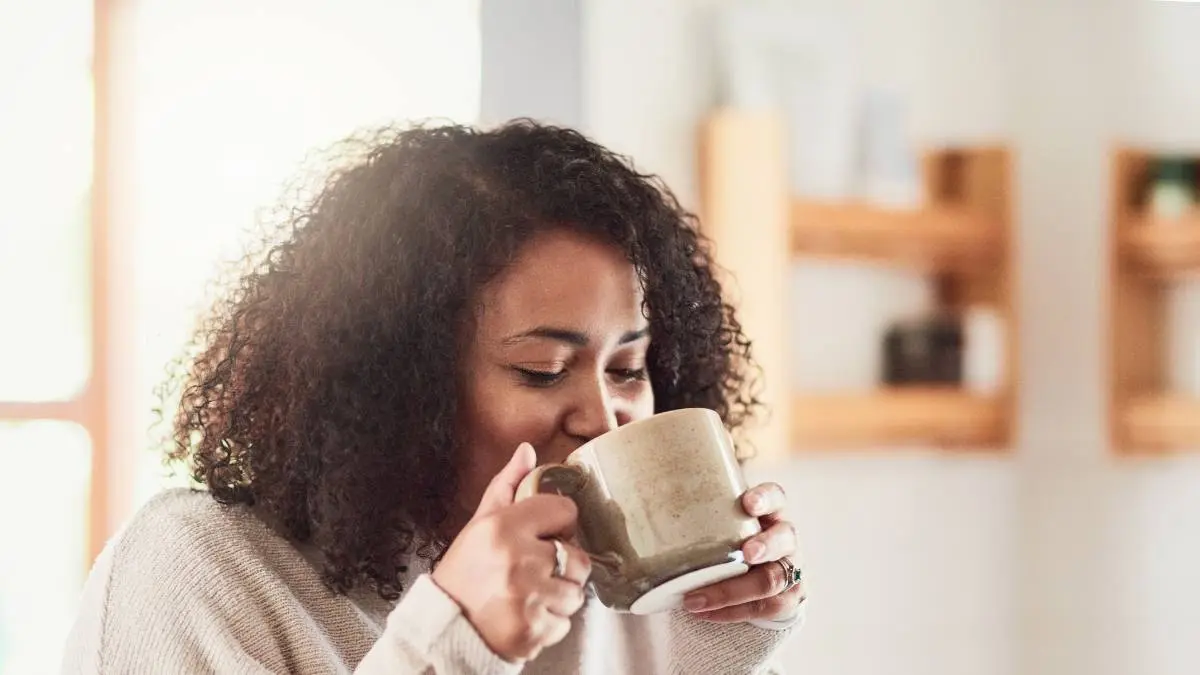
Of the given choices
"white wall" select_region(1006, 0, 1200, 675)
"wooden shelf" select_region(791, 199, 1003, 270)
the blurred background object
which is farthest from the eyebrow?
"white wall" select_region(1006, 0, 1200, 675)

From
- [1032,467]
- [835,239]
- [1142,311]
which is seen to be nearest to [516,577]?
[835,239]

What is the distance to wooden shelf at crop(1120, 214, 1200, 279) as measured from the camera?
2.06 meters

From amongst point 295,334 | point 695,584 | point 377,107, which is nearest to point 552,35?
point 377,107

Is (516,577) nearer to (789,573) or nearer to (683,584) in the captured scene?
(683,584)

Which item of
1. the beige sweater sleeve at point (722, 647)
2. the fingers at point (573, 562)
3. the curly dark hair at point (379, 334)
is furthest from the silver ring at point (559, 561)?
the beige sweater sleeve at point (722, 647)

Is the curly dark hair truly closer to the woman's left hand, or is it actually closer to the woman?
the woman

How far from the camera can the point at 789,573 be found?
88 cm

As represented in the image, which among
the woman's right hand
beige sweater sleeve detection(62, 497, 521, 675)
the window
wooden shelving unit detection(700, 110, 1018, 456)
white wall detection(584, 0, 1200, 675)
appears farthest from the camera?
white wall detection(584, 0, 1200, 675)

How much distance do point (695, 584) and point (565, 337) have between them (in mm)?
195

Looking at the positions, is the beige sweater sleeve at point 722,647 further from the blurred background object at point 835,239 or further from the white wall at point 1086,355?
the white wall at point 1086,355

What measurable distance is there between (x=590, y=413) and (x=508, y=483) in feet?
0.43

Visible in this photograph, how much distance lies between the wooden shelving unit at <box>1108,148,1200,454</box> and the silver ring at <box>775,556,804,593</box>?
141cm

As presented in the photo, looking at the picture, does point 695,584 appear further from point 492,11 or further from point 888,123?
point 888,123

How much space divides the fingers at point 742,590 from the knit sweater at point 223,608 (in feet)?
0.51
